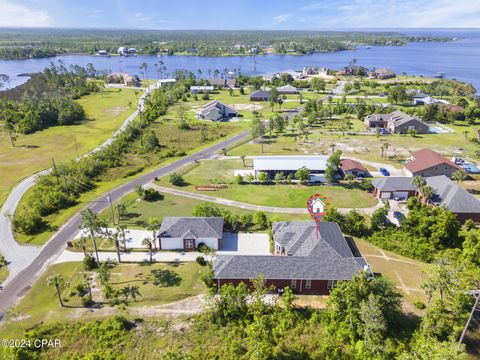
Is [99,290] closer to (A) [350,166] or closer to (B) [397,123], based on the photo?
(A) [350,166]

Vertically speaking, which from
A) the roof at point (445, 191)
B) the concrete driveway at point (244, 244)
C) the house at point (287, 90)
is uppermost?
the house at point (287, 90)

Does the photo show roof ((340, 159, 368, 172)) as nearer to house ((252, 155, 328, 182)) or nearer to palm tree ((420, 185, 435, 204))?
house ((252, 155, 328, 182))

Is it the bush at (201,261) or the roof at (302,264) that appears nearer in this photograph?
the roof at (302,264)

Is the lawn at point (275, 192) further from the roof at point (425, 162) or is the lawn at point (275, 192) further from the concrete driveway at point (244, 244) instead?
the roof at point (425, 162)

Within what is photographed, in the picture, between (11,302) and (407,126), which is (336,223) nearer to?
(11,302)

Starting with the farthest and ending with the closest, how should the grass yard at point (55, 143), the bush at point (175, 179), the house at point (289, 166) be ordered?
the grass yard at point (55, 143), the house at point (289, 166), the bush at point (175, 179)

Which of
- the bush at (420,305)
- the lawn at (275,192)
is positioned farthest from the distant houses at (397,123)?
the bush at (420,305)
